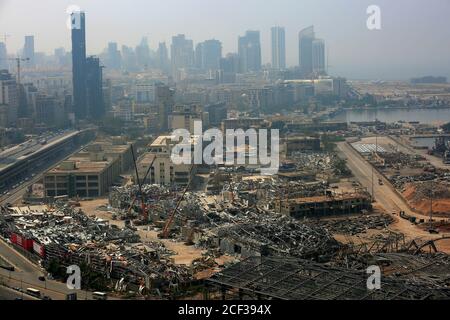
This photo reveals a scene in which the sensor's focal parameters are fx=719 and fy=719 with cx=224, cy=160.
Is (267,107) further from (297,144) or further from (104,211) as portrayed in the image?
(104,211)

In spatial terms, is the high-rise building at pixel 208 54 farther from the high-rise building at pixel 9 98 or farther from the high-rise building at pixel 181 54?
the high-rise building at pixel 9 98

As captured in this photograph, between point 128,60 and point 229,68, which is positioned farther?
point 128,60

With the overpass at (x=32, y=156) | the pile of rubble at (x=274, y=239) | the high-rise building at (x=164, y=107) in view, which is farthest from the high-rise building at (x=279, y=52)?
the pile of rubble at (x=274, y=239)

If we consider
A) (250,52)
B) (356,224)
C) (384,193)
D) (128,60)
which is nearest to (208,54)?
(250,52)

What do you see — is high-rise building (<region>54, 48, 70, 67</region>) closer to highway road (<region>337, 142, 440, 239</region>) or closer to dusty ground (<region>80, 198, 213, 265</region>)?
highway road (<region>337, 142, 440, 239</region>)

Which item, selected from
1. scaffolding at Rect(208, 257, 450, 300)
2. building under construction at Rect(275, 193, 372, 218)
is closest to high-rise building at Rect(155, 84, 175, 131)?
building under construction at Rect(275, 193, 372, 218)

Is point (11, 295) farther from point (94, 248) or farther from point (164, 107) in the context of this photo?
point (164, 107)
